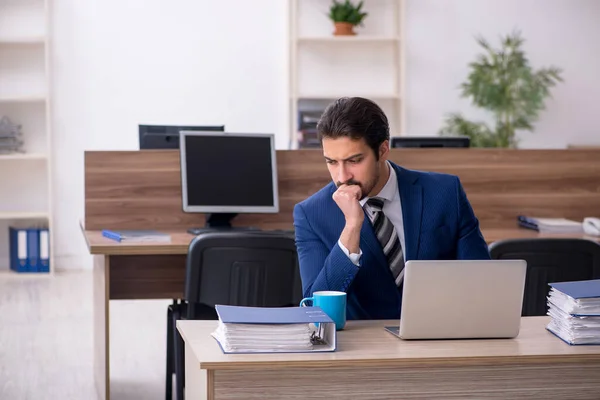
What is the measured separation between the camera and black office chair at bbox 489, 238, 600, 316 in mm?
3248

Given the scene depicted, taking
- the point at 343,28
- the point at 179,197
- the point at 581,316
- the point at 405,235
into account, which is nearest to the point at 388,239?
the point at 405,235

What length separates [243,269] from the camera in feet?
11.1

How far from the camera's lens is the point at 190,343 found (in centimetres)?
206

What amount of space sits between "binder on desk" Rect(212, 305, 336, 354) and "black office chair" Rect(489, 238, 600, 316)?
1.37 meters

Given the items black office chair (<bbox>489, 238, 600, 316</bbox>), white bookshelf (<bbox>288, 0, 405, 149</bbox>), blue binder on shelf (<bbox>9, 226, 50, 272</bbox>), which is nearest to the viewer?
black office chair (<bbox>489, 238, 600, 316</bbox>)

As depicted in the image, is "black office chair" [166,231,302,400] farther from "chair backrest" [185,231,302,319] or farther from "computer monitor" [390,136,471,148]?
"computer monitor" [390,136,471,148]

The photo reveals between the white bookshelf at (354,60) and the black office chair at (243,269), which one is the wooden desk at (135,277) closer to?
the black office chair at (243,269)

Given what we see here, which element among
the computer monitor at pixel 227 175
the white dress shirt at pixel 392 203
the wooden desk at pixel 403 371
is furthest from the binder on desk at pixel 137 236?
the wooden desk at pixel 403 371

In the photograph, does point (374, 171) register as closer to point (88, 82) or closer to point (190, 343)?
point (190, 343)

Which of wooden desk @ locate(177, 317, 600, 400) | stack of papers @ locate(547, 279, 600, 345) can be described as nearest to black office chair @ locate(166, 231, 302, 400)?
wooden desk @ locate(177, 317, 600, 400)

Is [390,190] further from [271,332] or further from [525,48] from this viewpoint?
[525,48]

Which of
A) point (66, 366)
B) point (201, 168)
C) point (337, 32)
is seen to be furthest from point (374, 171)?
point (337, 32)

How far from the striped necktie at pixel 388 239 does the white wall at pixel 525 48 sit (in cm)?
517

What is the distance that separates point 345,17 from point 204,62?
119cm
